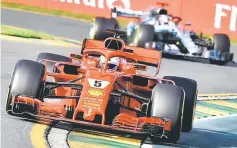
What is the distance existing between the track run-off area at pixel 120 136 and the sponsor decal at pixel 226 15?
10.1 meters

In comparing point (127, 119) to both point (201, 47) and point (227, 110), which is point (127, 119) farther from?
point (201, 47)

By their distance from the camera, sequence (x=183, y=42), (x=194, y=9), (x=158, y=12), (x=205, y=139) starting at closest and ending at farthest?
1. (x=205, y=139)
2. (x=183, y=42)
3. (x=158, y=12)
4. (x=194, y=9)

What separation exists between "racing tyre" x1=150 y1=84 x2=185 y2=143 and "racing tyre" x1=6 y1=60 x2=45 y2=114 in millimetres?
1310

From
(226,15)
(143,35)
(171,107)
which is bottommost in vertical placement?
(171,107)

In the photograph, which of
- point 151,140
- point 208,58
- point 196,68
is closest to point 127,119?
point 151,140

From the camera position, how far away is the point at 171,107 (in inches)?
302

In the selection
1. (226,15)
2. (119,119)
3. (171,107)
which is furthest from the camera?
(226,15)

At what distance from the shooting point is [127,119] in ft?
24.8

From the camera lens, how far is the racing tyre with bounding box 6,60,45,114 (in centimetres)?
792

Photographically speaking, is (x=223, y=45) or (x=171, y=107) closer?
(x=171, y=107)

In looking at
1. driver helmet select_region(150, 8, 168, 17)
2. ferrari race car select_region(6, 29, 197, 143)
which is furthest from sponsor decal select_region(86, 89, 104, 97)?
driver helmet select_region(150, 8, 168, 17)

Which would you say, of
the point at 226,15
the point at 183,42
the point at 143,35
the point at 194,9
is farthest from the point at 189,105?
the point at 194,9

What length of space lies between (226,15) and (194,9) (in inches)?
56.1

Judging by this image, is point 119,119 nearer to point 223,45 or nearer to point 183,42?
point 183,42
